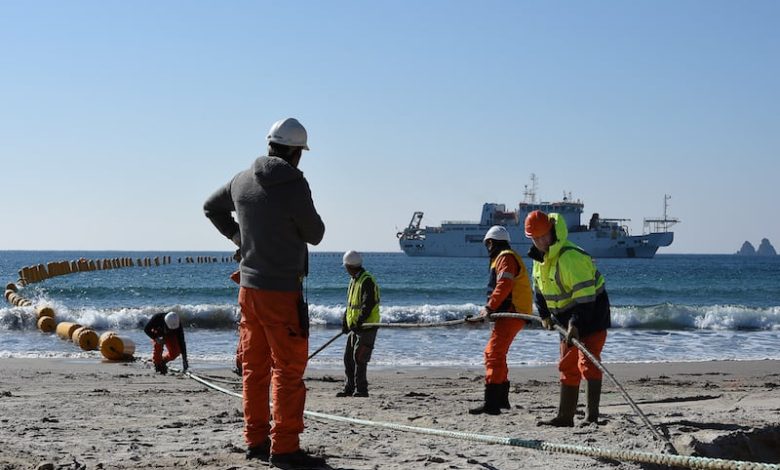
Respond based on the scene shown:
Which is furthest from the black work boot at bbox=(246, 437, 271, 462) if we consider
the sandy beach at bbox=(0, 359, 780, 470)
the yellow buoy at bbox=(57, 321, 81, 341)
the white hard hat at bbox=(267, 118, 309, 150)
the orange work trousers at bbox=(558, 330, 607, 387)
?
the yellow buoy at bbox=(57, 321, 81, 341)

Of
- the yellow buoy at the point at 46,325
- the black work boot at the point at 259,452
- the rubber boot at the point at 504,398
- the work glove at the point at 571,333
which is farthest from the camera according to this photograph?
the yellow buoy at the point at 46,325

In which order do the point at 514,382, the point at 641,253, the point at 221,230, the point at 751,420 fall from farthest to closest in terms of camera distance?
the point at 641,253 < the point at 514,382 < the point at 751,420 < the point at 221,230

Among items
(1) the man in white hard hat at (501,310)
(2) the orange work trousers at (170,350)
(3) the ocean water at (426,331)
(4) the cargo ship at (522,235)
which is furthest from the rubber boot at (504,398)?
(4) the cargo ship at (522,235)

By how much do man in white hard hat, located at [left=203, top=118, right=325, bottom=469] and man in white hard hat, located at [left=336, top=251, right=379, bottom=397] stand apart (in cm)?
465

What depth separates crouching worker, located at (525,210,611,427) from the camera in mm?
6609

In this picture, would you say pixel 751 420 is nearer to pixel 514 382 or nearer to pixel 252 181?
pixel 252 181

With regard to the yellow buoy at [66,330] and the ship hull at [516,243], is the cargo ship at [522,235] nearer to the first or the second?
the ship hull at [516,243]

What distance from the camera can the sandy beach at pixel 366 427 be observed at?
17.9 ft

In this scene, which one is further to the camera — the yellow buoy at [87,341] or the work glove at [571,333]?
the yellow buoy at [87,341]

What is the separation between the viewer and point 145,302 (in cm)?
4003

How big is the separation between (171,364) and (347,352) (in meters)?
4.72

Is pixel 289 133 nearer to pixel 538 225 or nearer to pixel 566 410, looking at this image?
pixel 538 225

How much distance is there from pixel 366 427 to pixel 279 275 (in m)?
2.05

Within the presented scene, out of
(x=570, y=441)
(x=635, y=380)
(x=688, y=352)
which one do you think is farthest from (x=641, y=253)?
(x=570, y=441)
